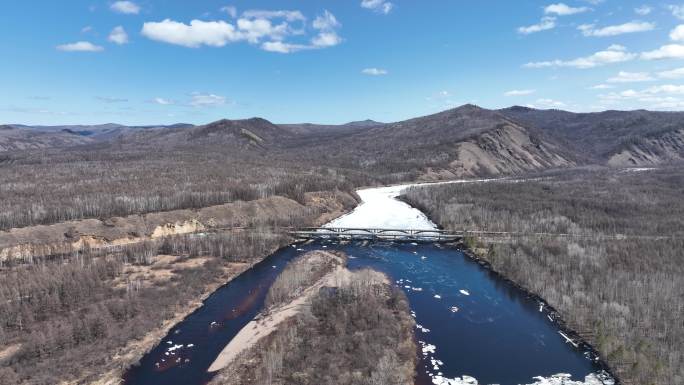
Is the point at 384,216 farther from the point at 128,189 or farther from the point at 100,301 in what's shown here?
the point at 100,301

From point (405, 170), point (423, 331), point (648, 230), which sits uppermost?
point (405, 170)

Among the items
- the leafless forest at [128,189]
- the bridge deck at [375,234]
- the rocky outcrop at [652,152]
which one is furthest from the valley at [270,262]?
the rocky outcrop at [652,152]

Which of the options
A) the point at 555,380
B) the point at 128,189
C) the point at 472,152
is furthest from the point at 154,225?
the point at 472,152

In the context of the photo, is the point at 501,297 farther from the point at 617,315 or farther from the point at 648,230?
the point at 648,230

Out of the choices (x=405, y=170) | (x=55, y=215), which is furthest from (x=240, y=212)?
(x=405, y=170)

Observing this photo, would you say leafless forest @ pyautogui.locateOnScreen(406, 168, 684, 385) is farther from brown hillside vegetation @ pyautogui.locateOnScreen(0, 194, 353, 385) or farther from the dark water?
brown hillside vegetation @ pyautogui.locateOnScreen(0, 194, 353, 385)
